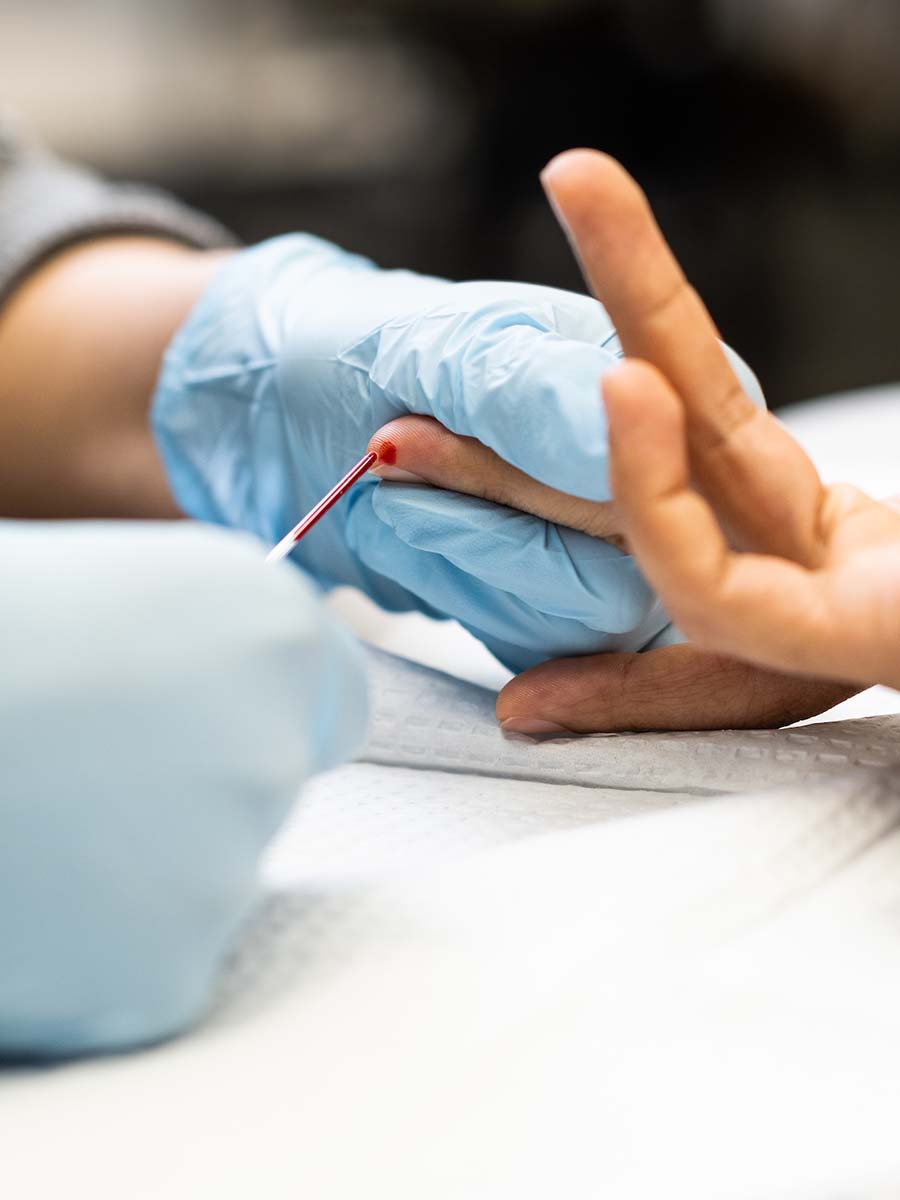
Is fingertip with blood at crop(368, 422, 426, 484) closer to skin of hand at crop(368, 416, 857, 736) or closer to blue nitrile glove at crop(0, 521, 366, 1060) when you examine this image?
skin of hand at crop(368, 416, 857, 736)

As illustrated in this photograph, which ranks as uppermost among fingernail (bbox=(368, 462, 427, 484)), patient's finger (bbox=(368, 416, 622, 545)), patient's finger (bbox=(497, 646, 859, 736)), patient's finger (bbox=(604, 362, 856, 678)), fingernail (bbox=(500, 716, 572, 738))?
patient's finger (bbox=(604, 362, 856, 678))

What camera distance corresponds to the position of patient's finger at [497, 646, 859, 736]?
534mm

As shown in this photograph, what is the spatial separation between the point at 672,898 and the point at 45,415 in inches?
26.0

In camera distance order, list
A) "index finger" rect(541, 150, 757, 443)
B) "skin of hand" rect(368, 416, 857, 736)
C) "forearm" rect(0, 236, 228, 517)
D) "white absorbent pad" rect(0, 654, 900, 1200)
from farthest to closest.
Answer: "forearm" rect(0, 236, 228, 517) < "skin of hand" rect(368, 416, 857, 736) < "index finger" rect(541, 150, 757, 443) < "white absorbent pad" rect(0, 654, 900, 1200)

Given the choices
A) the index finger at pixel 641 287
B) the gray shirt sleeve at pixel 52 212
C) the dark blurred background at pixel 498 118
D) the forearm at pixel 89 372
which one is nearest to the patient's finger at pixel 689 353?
the index finger at pixel 641 287

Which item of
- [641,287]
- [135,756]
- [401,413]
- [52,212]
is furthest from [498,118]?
[135,756]

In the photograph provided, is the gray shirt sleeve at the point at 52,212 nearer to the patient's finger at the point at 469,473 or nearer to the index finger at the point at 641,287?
the patient's finger at the point at 469,473

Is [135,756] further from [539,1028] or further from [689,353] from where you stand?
[689,353]

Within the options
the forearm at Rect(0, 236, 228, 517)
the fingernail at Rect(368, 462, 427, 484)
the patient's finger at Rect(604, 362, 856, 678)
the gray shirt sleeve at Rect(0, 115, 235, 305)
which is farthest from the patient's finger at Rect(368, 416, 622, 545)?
the gray shirt sleeve at Rect(0, 115, 235, 305)

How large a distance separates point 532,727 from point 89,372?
0.49m

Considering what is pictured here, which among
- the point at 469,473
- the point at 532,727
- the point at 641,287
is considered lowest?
the point at 532,727

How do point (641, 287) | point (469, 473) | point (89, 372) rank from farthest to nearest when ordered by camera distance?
point (89, 372)
point (469, 473)
point (641, 287)

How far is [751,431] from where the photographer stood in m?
0.44

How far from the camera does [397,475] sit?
1.85 feet
